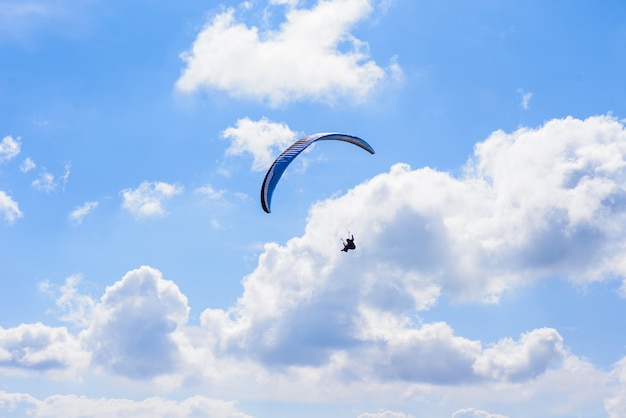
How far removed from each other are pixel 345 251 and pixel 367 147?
11.6 m

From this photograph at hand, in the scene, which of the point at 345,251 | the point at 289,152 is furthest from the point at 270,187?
the point at 345,251

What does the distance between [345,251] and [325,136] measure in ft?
36.9

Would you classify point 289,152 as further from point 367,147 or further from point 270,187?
point 367,147

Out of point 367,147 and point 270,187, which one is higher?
point 367,147

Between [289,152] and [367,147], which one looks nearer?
[289,152]

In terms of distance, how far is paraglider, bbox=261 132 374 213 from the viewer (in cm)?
7412

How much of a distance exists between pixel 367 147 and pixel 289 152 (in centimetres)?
971

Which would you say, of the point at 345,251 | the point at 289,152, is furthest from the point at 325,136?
the point at 345,251

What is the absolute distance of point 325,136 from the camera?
261 feet

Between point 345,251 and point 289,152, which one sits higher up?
point 289,152

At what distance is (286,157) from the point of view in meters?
77.1

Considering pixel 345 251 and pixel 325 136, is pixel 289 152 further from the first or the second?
pixel 345 251

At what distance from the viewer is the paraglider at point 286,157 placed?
74.1m

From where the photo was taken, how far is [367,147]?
83.7 metres
